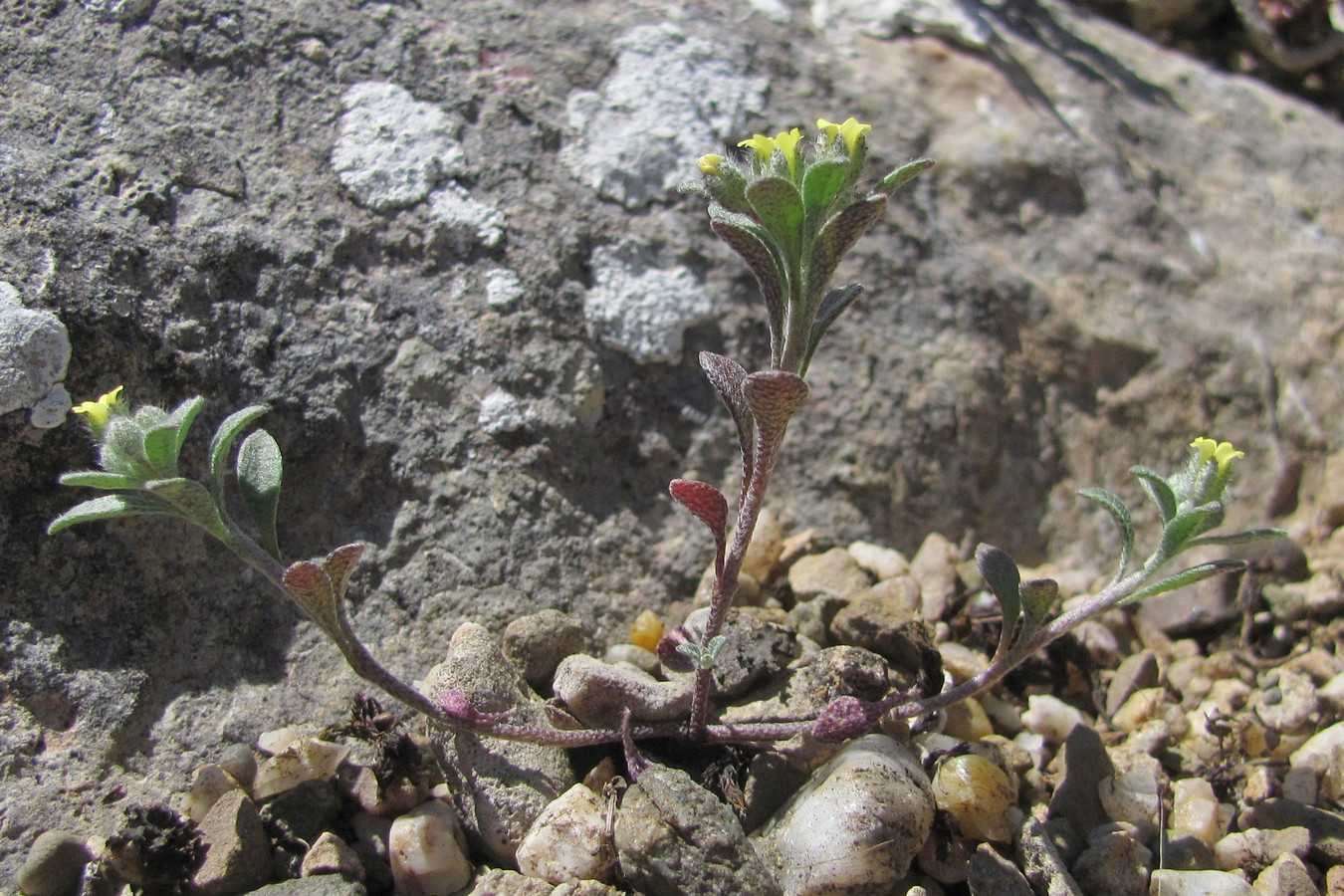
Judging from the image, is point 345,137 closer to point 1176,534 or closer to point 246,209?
point 246,209

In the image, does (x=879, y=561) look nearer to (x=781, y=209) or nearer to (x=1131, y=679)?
(x=1131, y=679)

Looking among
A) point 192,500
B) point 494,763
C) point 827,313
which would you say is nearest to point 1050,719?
point 827,313

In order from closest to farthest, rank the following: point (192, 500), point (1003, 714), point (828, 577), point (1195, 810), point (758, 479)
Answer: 1. point (192, 500)
2. point (758, 479)
3. point (1195, 810)
4. point (1003, 714)
5. point (828, 577)

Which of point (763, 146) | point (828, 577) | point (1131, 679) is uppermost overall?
point (763, 146)

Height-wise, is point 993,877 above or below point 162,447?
below

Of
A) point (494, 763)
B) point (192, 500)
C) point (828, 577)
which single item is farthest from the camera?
point (828, 577)

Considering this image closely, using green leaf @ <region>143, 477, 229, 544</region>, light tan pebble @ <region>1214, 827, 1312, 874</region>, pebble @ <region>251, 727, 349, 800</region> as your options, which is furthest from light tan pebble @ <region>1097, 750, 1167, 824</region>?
green leaf @ <region>143, 477, 229, 544</region>

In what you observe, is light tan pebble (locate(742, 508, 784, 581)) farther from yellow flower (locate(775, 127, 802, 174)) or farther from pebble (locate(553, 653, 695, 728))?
yellow flower (locate(775, 127, 802, 174))
